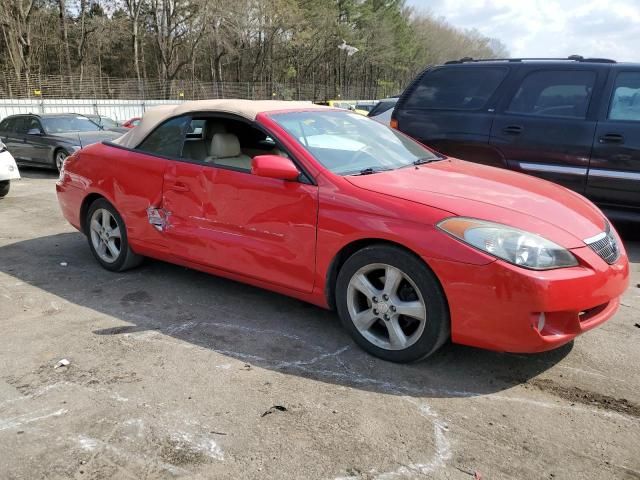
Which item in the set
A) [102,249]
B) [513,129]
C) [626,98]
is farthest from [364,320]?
[626,98]

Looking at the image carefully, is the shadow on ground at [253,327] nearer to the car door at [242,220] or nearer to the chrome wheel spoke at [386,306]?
the chrome wheel spoke at [386,306]

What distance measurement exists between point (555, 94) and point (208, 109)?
3.78 meters

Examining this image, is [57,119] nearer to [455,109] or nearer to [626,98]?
[455,109]

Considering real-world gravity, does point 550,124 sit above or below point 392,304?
above

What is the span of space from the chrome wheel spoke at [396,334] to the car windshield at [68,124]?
37.7 ft

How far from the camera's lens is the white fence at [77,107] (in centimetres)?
2186

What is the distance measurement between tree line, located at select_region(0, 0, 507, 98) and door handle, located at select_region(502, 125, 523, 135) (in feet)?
86.2

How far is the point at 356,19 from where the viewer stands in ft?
182

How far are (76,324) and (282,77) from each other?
54773 millimetres

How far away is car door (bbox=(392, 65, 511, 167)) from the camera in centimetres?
621

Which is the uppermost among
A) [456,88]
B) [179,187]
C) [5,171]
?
[456,88]

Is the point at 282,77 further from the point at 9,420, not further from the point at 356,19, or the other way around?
the point at 9,420

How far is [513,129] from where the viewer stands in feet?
19.8

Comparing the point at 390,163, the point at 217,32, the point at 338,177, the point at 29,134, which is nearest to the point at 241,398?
the point at 338,177
